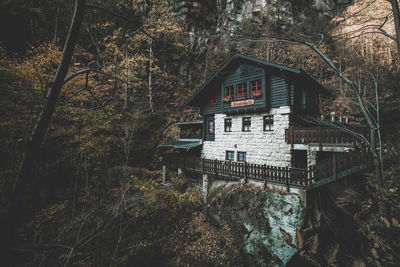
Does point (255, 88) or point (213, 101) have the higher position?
point (255, 88)

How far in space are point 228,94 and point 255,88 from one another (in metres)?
2.46

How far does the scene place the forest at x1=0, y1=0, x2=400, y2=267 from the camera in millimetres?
1947

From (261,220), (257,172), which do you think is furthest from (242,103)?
(261,220)

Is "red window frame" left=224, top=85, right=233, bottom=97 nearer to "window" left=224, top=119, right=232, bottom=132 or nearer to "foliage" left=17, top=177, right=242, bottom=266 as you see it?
"window" left=224, top=119, right=232, bottom=132

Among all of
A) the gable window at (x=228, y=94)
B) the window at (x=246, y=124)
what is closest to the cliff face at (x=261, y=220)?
the window at (x=246, y=124)

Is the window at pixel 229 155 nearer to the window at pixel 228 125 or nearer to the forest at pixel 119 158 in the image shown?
the window at pixel 228 125

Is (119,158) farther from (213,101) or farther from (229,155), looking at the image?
(213,101)

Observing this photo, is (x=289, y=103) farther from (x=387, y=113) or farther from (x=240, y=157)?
(x=387, y=113)

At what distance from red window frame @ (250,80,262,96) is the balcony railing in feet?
12.1

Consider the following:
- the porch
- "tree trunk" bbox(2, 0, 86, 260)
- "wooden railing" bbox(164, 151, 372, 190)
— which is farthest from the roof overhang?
"tree trunk" bbox(2, 0, 86, 260)

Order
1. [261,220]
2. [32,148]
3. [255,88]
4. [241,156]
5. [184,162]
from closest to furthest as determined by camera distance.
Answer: [32,148] < [261,220] < [255,88] < [241,156] < [184,162]

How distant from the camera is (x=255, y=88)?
13508 millimetres

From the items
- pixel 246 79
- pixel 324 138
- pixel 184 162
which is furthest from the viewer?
pixel 184 162

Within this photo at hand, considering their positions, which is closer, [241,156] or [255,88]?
[255,88]
